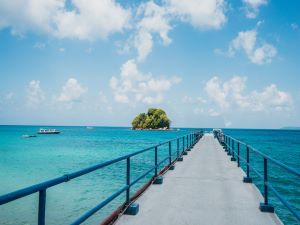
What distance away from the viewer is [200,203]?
6414 millimetres

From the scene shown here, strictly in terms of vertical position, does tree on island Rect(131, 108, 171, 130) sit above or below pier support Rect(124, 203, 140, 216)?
above

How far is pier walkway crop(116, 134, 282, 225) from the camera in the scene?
5258 mm

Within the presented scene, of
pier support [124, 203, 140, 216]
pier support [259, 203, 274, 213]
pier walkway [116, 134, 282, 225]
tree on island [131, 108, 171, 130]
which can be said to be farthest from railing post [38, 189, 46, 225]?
tree on island [131, 108, 171, 130]

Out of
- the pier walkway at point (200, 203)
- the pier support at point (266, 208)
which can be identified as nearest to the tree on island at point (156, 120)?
the pier walkway at point (200, 203)

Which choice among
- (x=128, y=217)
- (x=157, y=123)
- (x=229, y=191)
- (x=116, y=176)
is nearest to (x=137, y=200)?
(x=128, y=217)

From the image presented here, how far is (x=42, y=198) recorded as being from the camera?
2744 mm

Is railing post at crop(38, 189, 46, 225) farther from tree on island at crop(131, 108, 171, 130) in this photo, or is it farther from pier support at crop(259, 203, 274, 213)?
tree on island at crop(131, 108, 171, 130)

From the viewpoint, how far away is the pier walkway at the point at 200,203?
5.26 m

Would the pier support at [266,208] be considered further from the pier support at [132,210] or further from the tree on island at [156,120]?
the tree on island at [156,120]

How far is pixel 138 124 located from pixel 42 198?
17586 centimetres

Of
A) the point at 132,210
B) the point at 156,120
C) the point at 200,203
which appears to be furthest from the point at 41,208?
the point at 156,120

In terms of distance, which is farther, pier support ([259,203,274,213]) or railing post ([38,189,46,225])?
pier support ([259,203,274,213])

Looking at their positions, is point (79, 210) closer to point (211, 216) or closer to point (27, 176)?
point (211, 216)

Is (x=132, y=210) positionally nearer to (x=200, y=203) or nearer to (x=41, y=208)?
(x=200, y=203)
